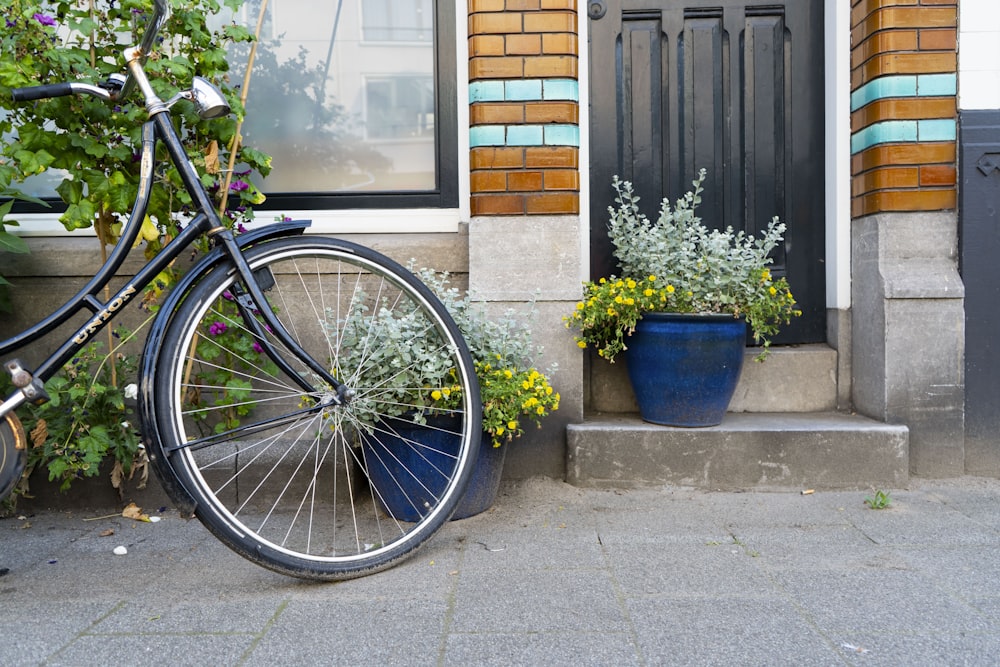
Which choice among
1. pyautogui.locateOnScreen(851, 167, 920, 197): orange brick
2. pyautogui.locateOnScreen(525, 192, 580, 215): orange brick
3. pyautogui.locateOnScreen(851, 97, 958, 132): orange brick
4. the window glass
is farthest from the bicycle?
pyautogui.locateOnScreen(851, 97, 958, 132): orange brick

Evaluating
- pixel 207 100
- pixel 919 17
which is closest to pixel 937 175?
pixel 919 17

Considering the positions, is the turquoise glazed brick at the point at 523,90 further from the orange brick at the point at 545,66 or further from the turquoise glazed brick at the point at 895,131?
the turquoise glazed brick at the point at 895,131

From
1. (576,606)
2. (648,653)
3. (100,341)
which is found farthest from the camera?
(100,341)

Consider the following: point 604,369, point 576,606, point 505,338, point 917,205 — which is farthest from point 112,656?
point 917,205

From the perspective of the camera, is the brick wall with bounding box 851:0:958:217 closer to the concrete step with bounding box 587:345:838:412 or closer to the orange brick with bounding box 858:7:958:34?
the orange brick with bounding box 858:7:958:34

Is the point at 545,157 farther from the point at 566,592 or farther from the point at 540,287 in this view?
the point at 566,592

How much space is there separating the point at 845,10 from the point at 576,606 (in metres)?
3.10

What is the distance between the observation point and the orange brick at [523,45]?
137 inches

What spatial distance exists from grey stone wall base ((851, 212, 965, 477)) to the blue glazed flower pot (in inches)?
27.7

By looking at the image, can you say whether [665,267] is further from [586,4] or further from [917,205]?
[586,4]

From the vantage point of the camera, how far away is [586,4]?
12.7ft

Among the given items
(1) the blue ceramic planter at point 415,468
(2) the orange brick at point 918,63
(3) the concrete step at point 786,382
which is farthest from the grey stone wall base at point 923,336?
(1) the blue ceramic planter at point 415,468

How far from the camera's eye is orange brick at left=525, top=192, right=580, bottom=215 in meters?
3.52

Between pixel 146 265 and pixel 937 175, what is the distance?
3.23 m
